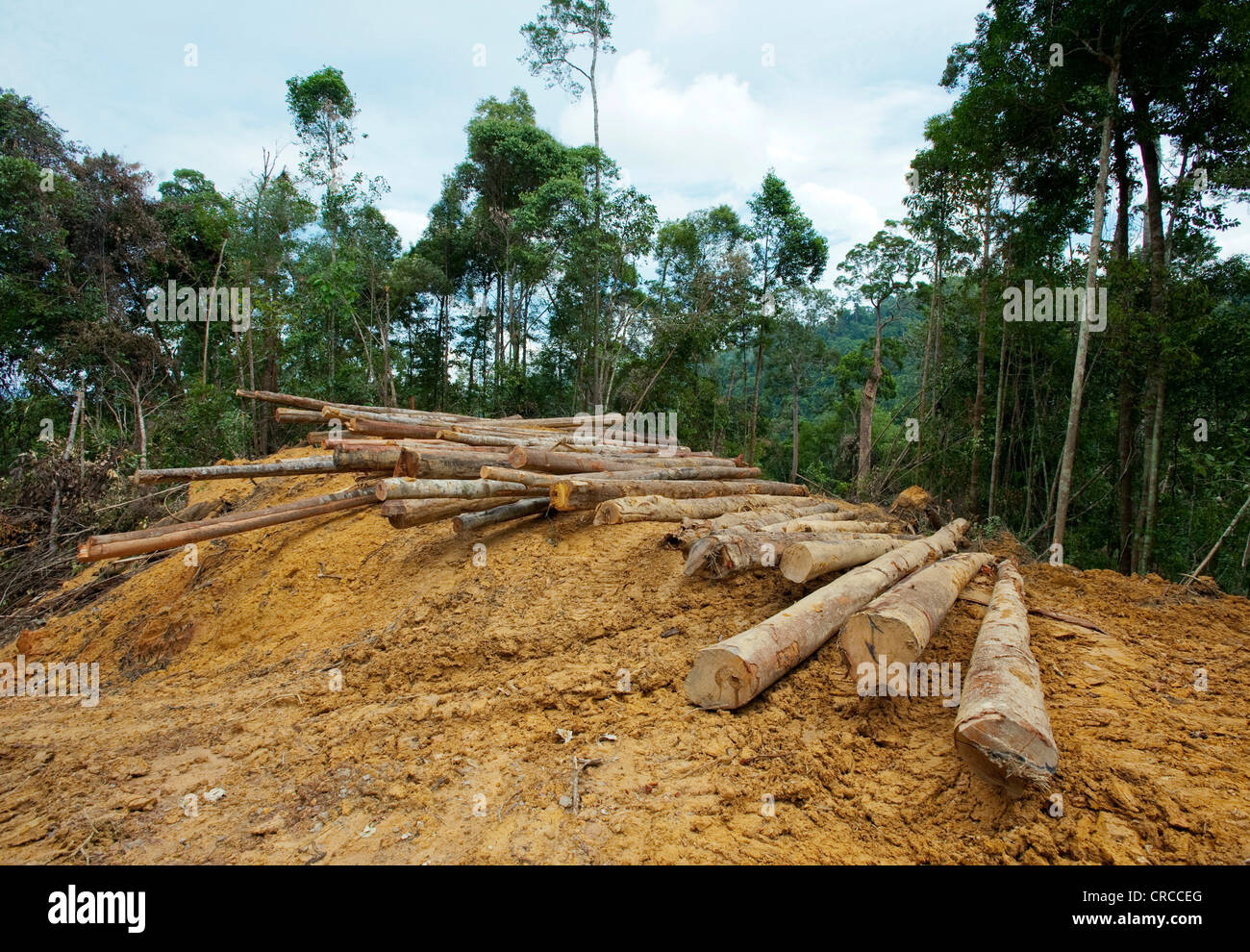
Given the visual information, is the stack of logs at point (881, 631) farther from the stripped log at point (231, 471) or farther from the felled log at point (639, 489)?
the stripped log at point (231, 471)

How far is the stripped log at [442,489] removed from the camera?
14.1ft

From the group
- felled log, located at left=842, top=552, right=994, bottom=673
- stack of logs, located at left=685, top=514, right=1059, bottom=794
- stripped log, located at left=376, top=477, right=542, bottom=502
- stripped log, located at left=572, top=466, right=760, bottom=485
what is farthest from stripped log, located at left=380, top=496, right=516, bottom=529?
felled log, located at left=842, top=552, right=994, bottom=673

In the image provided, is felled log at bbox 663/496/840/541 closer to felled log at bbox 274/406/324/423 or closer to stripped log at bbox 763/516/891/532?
stripped log at bbox 763/516/891/532

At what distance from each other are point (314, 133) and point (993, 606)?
22269mm

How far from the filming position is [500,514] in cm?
534

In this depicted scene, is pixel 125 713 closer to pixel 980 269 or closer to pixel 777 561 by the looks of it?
pixel 777 561

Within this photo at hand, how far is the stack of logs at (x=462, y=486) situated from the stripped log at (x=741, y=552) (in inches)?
39.5

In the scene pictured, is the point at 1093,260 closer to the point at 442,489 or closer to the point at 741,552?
the point at 741,552

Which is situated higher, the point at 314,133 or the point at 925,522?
the point at 314,133

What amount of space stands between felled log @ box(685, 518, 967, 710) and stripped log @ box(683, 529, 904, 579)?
0.33 meters

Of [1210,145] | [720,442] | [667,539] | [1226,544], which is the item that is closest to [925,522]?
[667,539]

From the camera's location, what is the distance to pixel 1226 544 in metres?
10.9

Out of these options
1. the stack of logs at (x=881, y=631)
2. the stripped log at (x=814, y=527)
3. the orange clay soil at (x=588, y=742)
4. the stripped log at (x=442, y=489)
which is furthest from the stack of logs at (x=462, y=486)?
the stack of logs at (x=881, y=631)

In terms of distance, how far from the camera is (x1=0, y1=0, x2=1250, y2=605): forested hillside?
31.7ft
